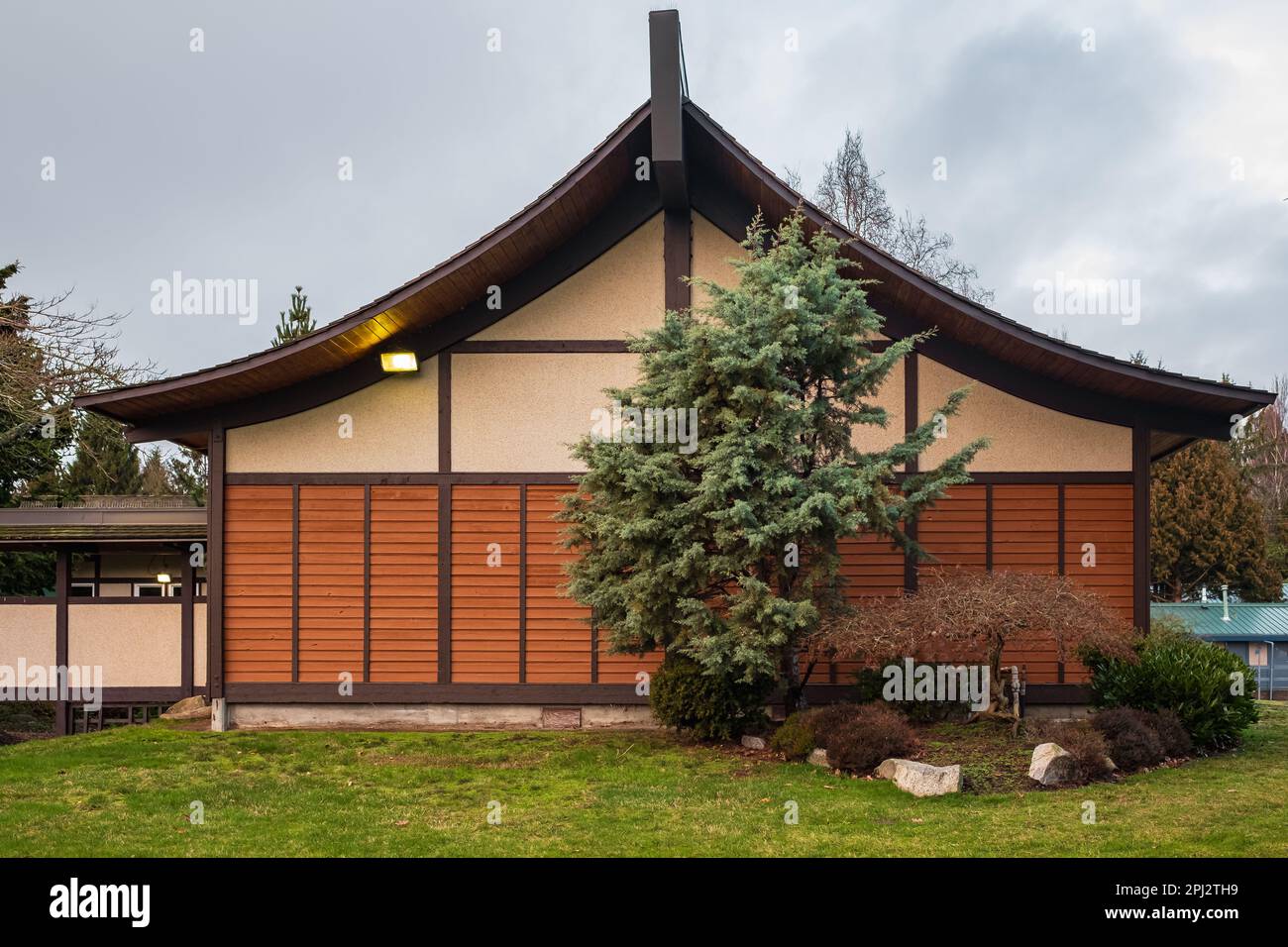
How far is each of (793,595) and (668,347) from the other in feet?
9.86

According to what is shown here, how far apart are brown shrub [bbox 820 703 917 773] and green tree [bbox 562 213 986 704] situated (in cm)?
95

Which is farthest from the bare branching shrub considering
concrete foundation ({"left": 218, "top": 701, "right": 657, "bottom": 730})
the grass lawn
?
concrete foundation ({"left": 218, "top": 701, "right": 657, "bottom": 730})

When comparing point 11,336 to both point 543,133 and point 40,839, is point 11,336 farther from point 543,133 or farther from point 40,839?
point 543,133

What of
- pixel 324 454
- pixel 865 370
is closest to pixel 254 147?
pixel 324 454

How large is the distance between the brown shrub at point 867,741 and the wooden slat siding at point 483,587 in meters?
4.68

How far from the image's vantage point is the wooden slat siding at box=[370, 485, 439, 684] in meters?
12.7

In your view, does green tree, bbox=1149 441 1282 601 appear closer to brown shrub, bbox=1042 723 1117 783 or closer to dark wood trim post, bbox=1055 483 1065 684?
dark wood trim post, bbox=1055 483 1065 684

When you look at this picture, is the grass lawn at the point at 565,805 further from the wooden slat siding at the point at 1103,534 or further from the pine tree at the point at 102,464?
the pine tree at the point at 102,464

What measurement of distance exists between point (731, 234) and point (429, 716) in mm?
7492

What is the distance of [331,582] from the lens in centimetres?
1271

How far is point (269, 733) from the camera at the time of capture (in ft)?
39.7

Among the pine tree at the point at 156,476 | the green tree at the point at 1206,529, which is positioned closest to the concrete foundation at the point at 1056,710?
the green tree at the point at 1206,529

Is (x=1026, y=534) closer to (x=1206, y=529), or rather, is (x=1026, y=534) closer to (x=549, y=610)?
(x=549, y=610)

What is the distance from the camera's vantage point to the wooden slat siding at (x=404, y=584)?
12.7 metres
